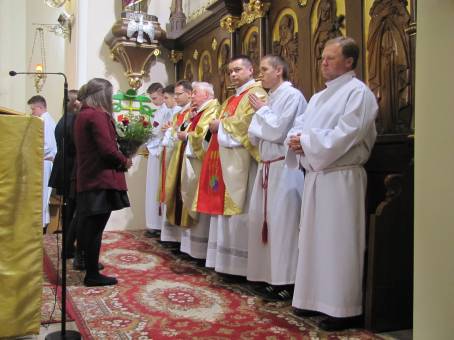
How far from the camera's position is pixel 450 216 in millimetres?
2094

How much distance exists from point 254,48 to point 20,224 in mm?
3381

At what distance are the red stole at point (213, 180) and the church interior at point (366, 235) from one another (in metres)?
0.60

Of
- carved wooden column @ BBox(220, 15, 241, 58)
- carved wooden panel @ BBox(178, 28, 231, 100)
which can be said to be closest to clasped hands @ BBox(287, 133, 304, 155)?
carved wooden column @ BBox(220, 15, 241, 58)

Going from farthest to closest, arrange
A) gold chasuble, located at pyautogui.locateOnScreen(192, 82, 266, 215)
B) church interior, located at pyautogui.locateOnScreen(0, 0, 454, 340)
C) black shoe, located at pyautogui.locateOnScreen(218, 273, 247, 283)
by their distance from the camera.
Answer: black shoe, located at pyautogui.locateOnScreen(218, 273, 247, 283) < gold chasuble, located at pyautogui.locateOnScreen(192, 82, 266, 215) < church interior, located at pyautogui.locateOnScreen(0, 0, 454, 340)

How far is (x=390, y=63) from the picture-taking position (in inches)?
142

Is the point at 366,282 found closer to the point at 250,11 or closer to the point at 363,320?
the point at 363,320

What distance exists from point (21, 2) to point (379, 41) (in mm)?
10528

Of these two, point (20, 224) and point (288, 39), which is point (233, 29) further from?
point (20, 224)

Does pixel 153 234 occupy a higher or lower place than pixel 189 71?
lower

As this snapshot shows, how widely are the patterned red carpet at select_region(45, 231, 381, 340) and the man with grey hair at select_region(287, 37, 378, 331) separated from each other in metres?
0.20

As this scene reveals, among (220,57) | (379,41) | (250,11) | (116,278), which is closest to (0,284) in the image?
(116,278)

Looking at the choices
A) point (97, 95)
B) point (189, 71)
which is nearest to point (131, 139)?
point (97, 95)

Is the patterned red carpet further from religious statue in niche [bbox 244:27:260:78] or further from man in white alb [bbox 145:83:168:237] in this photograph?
religious statue in niche [bbox 244:27:260:78]

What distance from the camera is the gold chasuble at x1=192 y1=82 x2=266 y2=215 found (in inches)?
177
